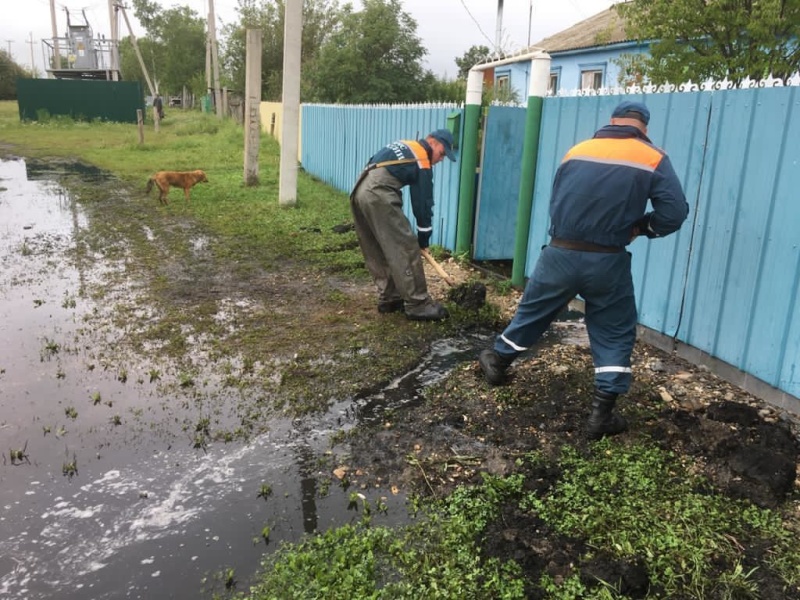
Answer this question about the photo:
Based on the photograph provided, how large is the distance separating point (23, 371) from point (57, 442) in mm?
1161

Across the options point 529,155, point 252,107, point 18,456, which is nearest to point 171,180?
point 252,107

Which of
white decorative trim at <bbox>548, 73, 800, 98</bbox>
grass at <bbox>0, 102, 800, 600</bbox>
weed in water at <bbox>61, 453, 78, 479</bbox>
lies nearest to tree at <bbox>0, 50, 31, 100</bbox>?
grass at <bbox>0, 102, 800, 600</bbox>

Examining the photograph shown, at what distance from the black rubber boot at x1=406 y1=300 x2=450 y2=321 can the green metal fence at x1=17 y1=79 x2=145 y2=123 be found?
26666 mm

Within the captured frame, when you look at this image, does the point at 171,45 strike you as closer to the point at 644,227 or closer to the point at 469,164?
the point at 469,164

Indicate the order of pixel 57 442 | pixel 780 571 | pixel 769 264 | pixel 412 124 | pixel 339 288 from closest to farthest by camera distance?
1. pixel 780 571
2. pixel 57 442
3. pixel 769 264
4. pixel 339 288
5. pixel 412 124

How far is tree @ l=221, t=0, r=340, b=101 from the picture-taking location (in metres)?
33.0

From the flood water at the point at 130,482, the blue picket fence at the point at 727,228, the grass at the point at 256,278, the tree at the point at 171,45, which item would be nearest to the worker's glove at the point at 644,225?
the blue picket fence at the point at 727,228

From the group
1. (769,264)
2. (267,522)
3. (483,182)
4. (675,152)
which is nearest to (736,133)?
(675,152)

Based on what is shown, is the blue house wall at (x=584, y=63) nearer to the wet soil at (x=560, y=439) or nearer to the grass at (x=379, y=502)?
the grass at (x=379, y=502)

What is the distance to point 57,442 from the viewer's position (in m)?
3.57

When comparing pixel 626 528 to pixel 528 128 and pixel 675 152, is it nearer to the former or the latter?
pixel 675 152

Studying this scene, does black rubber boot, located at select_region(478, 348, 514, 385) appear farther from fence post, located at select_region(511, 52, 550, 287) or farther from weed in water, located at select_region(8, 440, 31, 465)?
weed in water, located at select_region(8, 440, 31, 465)

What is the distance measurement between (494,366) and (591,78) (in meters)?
17.5

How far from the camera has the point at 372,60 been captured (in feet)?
73.7
